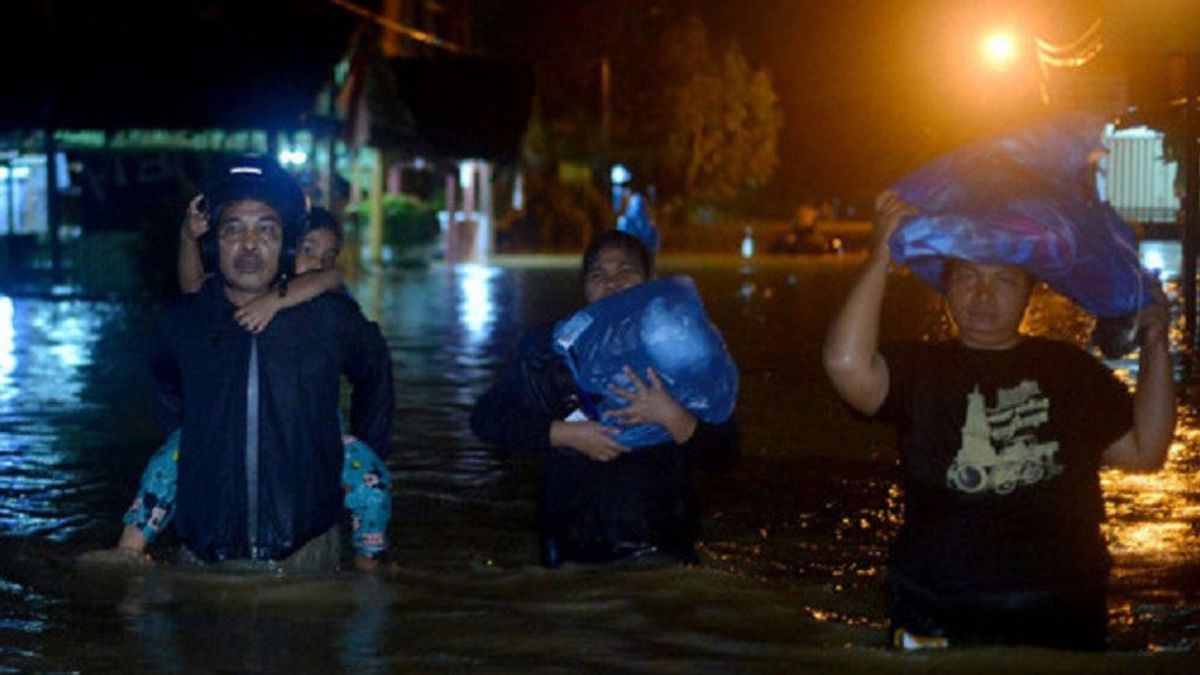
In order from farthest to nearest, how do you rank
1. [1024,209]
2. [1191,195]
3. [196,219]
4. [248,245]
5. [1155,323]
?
[1191,195], [196,219], [248,245], [1155,323], [1024,209]

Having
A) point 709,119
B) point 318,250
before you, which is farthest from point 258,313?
point 709,119

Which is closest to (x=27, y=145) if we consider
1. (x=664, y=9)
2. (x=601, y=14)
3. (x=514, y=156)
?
(x=514, y=156)

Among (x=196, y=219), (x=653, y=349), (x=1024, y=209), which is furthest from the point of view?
(x=196, y=219)

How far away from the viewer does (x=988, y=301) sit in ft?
16.9

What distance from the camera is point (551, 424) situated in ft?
19.9

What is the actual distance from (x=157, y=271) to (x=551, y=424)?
25.0 metres

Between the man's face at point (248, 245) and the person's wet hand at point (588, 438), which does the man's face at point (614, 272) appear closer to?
the person's wet hand at point (588, 438)

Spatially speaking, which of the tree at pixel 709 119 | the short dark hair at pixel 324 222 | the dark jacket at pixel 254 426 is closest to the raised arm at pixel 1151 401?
the dark jacket at pixel 254 426

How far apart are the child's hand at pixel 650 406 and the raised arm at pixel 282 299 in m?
0.93

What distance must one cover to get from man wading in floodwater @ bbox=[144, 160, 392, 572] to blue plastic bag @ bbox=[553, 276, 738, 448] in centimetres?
73

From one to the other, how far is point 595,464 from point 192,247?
1.45 m

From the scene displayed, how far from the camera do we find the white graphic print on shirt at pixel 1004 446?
5.01m

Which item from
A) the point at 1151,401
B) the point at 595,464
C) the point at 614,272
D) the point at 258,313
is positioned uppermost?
the point at 614,272

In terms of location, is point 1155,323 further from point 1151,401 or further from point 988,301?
point 988,301
